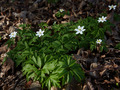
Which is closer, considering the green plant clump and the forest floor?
the green plant clump

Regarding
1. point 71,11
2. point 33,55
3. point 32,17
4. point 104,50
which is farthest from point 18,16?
point 104,50

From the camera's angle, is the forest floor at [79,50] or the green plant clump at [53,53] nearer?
the green plant clump at [53,53]

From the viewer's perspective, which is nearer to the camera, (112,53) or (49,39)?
(112,53)

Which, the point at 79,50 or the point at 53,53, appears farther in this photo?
the point at 79,50

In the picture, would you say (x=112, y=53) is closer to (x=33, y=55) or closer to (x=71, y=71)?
(x=71, y=71)
